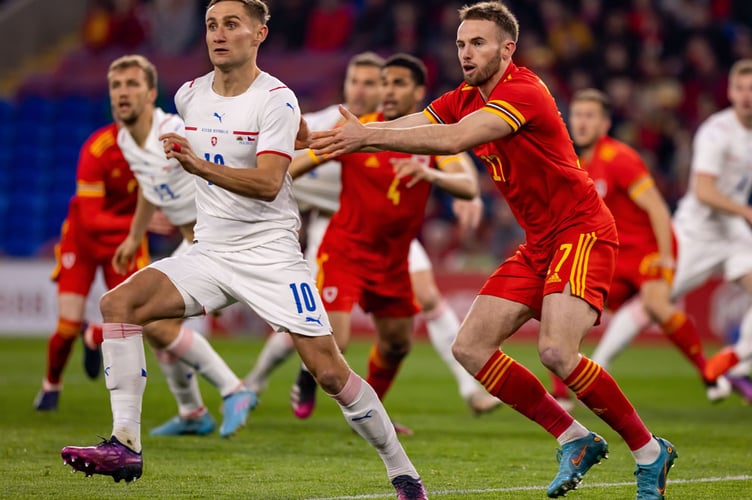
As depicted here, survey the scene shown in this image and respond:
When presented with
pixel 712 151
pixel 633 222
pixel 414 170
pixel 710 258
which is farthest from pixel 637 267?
pixel 414 170

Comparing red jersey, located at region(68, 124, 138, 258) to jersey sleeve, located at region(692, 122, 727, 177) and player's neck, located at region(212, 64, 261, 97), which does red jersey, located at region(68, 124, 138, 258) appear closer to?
player's neck, located at region(212, 64, 261, 97)

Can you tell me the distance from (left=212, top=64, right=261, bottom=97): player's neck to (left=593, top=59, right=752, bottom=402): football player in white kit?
5640 millimetres

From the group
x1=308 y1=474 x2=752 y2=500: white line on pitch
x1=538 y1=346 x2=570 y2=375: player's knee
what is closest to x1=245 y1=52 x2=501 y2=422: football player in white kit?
x1=308 y1=474 x2=752 y2=500: white line on pitch

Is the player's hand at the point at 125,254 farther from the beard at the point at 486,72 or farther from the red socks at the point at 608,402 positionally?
the red socks at the point at 608,402

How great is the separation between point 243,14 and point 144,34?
58.7 ft

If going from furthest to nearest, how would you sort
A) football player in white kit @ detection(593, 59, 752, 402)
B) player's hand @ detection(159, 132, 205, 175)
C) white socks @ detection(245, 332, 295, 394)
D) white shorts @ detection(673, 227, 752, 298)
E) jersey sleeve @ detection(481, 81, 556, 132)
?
white shorts @ detection(673, 227, 752, 298), football player in white kit @ detection(593, 59, 752, 402), white socks @ detection(245, 332, 295, 394), jersey sleeve @ detection(481, 81, 556, 132), player's hand @ detection(159, 132, 205, 175)

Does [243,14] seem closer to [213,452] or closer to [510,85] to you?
[510,85]

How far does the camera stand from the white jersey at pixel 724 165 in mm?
10984

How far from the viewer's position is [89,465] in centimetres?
571

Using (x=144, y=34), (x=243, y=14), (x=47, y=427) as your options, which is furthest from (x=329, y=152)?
(x=144, y=34)

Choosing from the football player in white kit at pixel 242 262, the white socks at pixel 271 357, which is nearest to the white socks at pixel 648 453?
the football player in white kit at pixel 242 262

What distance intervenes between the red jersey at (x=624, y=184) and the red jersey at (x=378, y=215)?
2.39 metres

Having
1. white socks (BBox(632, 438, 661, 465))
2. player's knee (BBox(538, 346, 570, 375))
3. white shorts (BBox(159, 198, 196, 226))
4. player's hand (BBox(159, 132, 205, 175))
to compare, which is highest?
player's hand (BBox(159, 132, 205, 175))

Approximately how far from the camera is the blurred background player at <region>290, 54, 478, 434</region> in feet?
28.7
